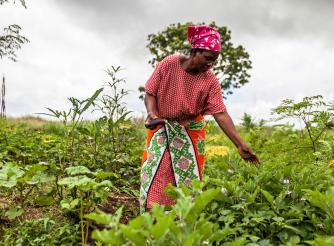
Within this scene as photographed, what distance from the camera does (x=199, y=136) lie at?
4.43 meters

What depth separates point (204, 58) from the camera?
4.05 meters

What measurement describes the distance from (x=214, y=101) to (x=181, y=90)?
0.96 ft

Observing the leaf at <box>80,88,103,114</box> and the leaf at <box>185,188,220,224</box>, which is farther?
the leaf at <box>80,88,103,114</box>

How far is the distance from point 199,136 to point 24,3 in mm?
7314

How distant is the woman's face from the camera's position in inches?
158

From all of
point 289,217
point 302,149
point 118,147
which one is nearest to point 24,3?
point 118,147

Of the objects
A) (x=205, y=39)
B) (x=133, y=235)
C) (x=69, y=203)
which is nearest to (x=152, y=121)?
(x=205, y=39)

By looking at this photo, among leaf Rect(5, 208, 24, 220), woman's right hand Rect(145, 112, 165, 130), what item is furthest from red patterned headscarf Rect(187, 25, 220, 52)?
leaf Rect(5, 208, 24, 220)

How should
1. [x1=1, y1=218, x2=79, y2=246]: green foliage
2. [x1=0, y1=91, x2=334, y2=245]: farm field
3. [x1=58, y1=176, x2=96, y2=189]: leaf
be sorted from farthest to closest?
[x1=1, y1=218, x2=79, y2=246]: green foliage, [x1=58, y1=176, x2=96, y2=189]: leaf, [x1=0, y1=91, x2=334, y2=245]: farm field

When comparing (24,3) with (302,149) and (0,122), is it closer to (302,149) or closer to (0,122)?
(0,122)

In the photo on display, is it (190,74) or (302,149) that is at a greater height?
(190,74)

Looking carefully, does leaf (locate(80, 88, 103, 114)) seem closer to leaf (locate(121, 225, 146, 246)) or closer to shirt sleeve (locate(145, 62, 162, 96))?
shirt sleeve (locate(145, 62, 162, 96))

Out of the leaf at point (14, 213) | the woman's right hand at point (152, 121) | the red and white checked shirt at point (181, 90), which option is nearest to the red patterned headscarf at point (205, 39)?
the red and white checked shirt at point (181, 90)

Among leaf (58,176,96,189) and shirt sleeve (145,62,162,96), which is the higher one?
shirt sleeve (145,62,162,96)
